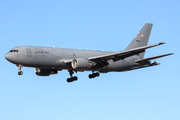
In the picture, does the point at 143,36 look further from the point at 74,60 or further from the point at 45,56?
the point at 45,56

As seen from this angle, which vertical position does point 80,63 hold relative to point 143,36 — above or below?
below

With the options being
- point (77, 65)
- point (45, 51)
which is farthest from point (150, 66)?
point (45, 51)

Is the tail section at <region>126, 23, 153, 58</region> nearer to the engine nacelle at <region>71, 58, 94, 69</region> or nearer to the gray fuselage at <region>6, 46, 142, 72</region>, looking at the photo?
the gray fuselage at <region>6, 46, 142, 72</region>

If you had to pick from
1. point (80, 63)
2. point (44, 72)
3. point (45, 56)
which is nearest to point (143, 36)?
point (80, 63)

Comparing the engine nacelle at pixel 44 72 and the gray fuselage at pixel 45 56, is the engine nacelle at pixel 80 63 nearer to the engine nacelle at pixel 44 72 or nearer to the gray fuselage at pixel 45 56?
the gray fuselage at pixel 45 56

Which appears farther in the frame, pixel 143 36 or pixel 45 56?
pixel 143 36

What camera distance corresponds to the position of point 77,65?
2116 inches

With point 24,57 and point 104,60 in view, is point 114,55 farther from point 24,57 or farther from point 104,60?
point 24,57

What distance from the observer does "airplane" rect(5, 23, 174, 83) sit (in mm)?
52344

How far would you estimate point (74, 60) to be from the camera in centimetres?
5450

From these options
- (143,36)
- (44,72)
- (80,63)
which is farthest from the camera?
(143,36)

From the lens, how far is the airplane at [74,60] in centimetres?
5234

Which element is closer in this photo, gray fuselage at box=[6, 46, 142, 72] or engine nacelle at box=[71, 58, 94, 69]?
gray fuselage at box=[6, 46, 142, 72]

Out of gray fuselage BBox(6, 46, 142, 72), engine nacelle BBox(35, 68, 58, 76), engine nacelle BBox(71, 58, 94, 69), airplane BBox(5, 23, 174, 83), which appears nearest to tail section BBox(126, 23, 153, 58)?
airplane BBox(5, 23, 174, 83)
